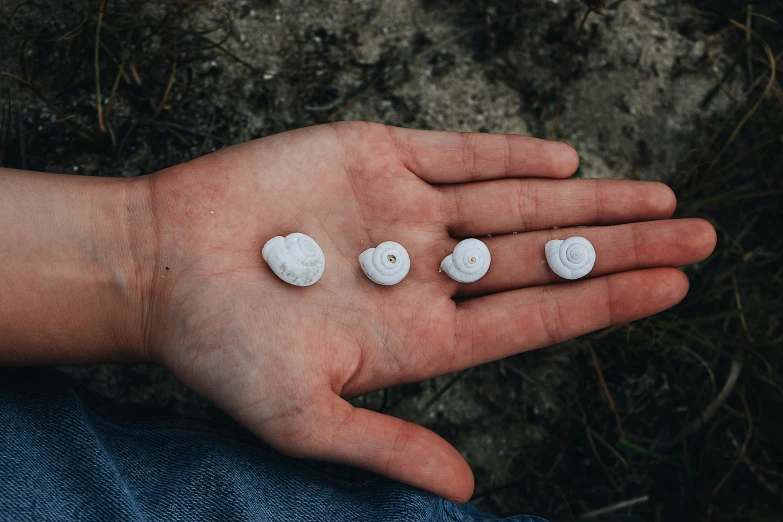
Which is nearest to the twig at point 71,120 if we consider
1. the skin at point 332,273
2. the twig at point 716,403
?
the skin at point 332,273

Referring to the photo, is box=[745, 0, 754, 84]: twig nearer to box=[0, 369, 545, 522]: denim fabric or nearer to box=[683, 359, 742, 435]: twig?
box=[683, 359, 742, 435]: twig

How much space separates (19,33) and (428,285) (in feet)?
9.45

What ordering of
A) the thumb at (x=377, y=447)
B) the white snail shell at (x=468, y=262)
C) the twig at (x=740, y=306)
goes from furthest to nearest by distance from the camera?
the twig at (x=740, y=306) → the white snail shell at (x=468, y=262) → the thumb at (x=377, y=447)

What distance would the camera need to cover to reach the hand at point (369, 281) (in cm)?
248

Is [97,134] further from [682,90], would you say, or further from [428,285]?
[682,90]

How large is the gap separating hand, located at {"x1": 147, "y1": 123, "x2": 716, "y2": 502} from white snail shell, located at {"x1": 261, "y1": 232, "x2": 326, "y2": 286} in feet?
0.25

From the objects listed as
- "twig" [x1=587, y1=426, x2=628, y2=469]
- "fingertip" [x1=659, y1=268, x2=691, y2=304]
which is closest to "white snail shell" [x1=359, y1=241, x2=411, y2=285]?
"fingertip" [x1=659, y1=268, x2=691, y2=304]

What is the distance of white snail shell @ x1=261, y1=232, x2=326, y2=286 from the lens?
2.58 m

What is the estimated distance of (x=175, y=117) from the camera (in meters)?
3.60

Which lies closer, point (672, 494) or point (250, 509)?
point (250, 509)

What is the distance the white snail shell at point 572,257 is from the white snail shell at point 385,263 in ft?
2.37

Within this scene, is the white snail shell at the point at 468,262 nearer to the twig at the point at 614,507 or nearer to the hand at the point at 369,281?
the hand at the point at 369,281

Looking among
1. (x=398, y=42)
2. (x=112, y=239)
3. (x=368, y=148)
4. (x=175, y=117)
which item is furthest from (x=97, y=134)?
(x=398, y=42)

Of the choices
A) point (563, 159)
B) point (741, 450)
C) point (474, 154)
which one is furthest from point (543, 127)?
point (741, 450)
